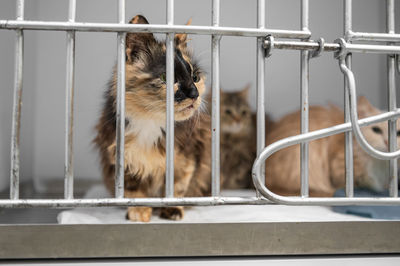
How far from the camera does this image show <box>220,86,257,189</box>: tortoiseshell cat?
5.11 feet

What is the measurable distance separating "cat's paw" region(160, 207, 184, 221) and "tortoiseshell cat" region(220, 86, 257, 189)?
0.56 m

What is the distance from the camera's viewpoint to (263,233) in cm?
71

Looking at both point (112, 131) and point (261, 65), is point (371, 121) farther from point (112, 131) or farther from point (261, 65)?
point (112, 131)

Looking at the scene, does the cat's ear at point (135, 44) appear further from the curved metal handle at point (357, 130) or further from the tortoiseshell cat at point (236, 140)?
the tortoiseshell cat at point (236, 140)

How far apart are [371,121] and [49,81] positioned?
1.35 metres

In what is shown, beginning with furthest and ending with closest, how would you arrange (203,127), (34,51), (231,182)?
(231,182), (34,51), (203,127)

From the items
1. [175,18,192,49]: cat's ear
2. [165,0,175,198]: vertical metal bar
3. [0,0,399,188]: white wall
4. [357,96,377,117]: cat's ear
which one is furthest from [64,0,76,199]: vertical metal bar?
[357,96,377,117]: cat's ear

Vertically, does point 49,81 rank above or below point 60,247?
above

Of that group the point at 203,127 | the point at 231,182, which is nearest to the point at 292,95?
the point at 231,182

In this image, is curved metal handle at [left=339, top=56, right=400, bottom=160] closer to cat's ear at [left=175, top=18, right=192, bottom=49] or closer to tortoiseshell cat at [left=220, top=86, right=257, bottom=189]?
cat's ear at [left=175, top=18, right=192, bottom=49]

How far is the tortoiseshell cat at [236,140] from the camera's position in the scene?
156cm

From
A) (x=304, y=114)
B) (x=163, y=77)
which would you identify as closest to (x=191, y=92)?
(x=163, y=77)

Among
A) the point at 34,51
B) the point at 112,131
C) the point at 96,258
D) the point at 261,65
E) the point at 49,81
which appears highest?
the point at 34,51

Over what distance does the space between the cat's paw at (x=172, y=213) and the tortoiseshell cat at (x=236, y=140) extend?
56 centimetres
